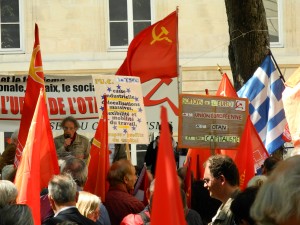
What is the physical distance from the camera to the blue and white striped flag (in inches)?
459

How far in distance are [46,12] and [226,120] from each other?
1337 centimetres

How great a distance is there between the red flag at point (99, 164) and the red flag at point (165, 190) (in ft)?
13.1

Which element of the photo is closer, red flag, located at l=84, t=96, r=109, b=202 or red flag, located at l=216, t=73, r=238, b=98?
red flag, located at l=84, t=96, r=109, b=202

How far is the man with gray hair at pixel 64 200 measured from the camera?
6.97 meters

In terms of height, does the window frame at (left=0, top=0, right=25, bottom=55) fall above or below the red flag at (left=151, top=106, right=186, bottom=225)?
above

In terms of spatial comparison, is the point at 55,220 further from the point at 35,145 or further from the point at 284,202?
the point at 284,202

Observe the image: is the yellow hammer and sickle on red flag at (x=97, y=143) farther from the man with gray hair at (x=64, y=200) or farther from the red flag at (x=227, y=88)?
the red flag at (x=227, y=88)

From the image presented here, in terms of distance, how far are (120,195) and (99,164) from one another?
29.7 inches

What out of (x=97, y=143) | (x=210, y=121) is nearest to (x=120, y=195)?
(x=97, y=143)

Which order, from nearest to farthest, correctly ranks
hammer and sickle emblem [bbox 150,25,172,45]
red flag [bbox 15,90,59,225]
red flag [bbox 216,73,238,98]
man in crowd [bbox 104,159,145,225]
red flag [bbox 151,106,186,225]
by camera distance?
1. red flag [bbox 151,106,186,225]
2. red flag [bbox 15,90,59,225]
3. man in crowd [bbox 104,159,145,225]
4. red flag [bbox 216,73,238,98]
5. hammer and sickle emblem [bbox 150,25,172,45]

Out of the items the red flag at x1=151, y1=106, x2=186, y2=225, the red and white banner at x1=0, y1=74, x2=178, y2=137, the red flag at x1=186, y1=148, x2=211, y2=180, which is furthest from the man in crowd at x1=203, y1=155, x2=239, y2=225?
the red and white banner at x1=0, y1=74, x2=178, y2=137

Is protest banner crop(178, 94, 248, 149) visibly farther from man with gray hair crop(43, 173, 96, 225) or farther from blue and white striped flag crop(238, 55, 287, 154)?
man with gray hair crop(43, 173, 96, 225)

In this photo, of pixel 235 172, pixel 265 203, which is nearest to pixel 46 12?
pixel 235 172

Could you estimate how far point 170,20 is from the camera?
12.3 metres
